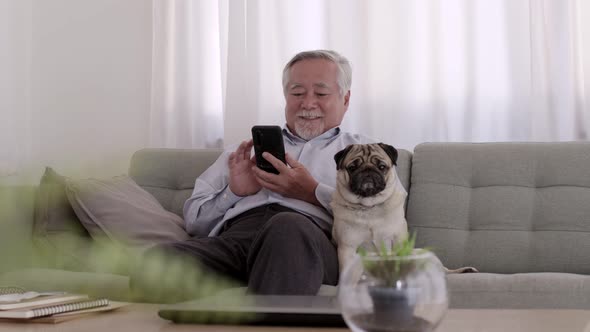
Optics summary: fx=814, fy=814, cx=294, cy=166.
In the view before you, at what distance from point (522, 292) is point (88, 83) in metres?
2.11

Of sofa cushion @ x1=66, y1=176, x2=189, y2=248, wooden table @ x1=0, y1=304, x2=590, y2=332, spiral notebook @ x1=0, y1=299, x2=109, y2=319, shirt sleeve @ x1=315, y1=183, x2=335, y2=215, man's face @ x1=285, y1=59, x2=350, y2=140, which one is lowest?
wooden table @ x1=0, y1=304, x2=590, y2=332

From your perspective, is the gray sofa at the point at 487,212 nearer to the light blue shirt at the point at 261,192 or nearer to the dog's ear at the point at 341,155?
the light blue shirt at the point at 261,192

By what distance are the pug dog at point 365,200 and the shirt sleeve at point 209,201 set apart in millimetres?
401

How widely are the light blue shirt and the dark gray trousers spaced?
0.66 ft

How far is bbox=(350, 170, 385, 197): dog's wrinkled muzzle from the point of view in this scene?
2230 mm

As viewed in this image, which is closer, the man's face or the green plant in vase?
the green plant in vase

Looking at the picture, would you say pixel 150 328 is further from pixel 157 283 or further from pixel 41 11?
pixel 41 11

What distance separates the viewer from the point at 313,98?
2625 millimetres

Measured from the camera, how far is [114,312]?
56.2 inches

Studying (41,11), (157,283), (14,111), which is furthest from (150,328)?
(41,11)

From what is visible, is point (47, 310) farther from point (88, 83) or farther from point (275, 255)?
point (88, 83)

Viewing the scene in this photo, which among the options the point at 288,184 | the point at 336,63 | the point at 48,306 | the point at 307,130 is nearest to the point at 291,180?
the point at 288,184

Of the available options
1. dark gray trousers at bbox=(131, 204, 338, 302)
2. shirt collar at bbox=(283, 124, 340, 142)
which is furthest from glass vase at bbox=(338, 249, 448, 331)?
shirt collar at bbox=(283, 124, 340, 142)

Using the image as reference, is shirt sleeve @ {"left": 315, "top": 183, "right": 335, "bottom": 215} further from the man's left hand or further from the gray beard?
the gray beard
